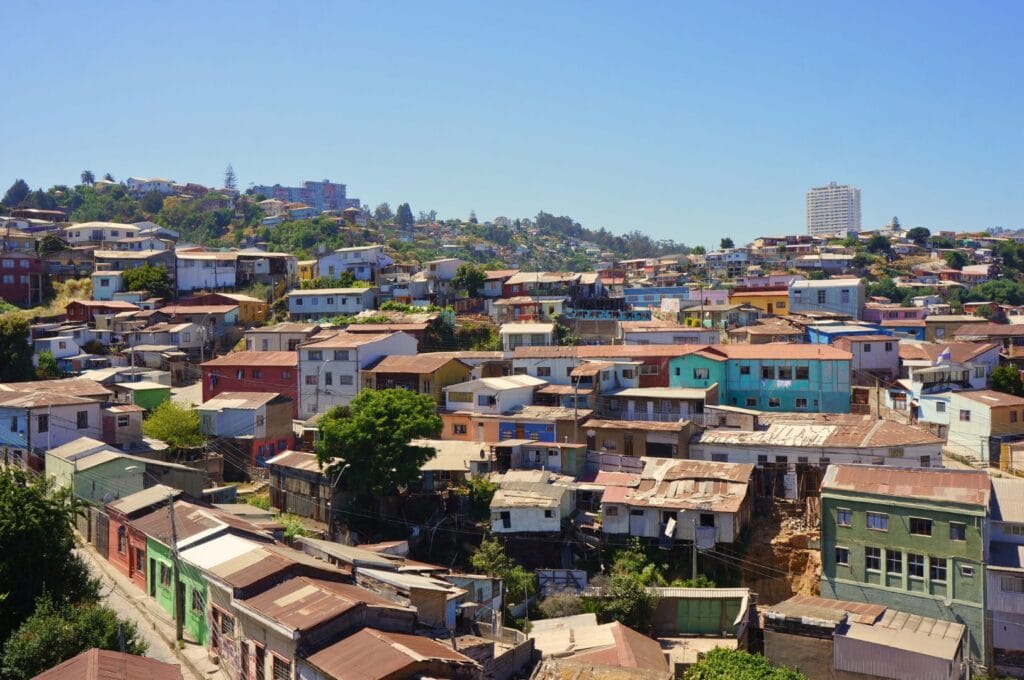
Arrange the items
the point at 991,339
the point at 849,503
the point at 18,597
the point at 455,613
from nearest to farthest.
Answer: the point at 18,597 < the point at 455,613 < the point at 849,503 < the point at 991,339

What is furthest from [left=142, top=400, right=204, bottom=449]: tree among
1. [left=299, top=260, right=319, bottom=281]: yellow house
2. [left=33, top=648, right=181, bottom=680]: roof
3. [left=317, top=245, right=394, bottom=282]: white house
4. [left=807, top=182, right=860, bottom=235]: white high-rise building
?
[left=807, top=182, right=860, bottom=235]: white high-rise building

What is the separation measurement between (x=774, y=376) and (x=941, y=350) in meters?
10.4

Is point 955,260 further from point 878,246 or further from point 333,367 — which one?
point 333,367

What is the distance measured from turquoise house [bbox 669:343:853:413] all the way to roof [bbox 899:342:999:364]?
5963 millimetres

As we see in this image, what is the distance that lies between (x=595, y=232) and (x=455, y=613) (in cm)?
13937

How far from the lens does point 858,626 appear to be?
2119 centimetres

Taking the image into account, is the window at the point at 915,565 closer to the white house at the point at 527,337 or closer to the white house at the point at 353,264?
the white house at the point at 527,337

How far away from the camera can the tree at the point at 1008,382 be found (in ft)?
125

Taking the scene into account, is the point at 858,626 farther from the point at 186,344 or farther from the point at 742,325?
the point at 186,344

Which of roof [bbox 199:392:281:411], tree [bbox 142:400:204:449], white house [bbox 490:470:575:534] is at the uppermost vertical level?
roof [bbox 199:392:281:411]

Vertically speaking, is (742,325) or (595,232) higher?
(595,232)

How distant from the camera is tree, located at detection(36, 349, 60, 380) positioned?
140ft

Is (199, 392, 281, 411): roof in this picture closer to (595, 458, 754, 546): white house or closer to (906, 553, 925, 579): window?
(595, 458, 754, 546): white house

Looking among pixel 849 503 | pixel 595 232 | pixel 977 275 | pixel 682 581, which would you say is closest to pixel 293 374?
pixel 682 581
